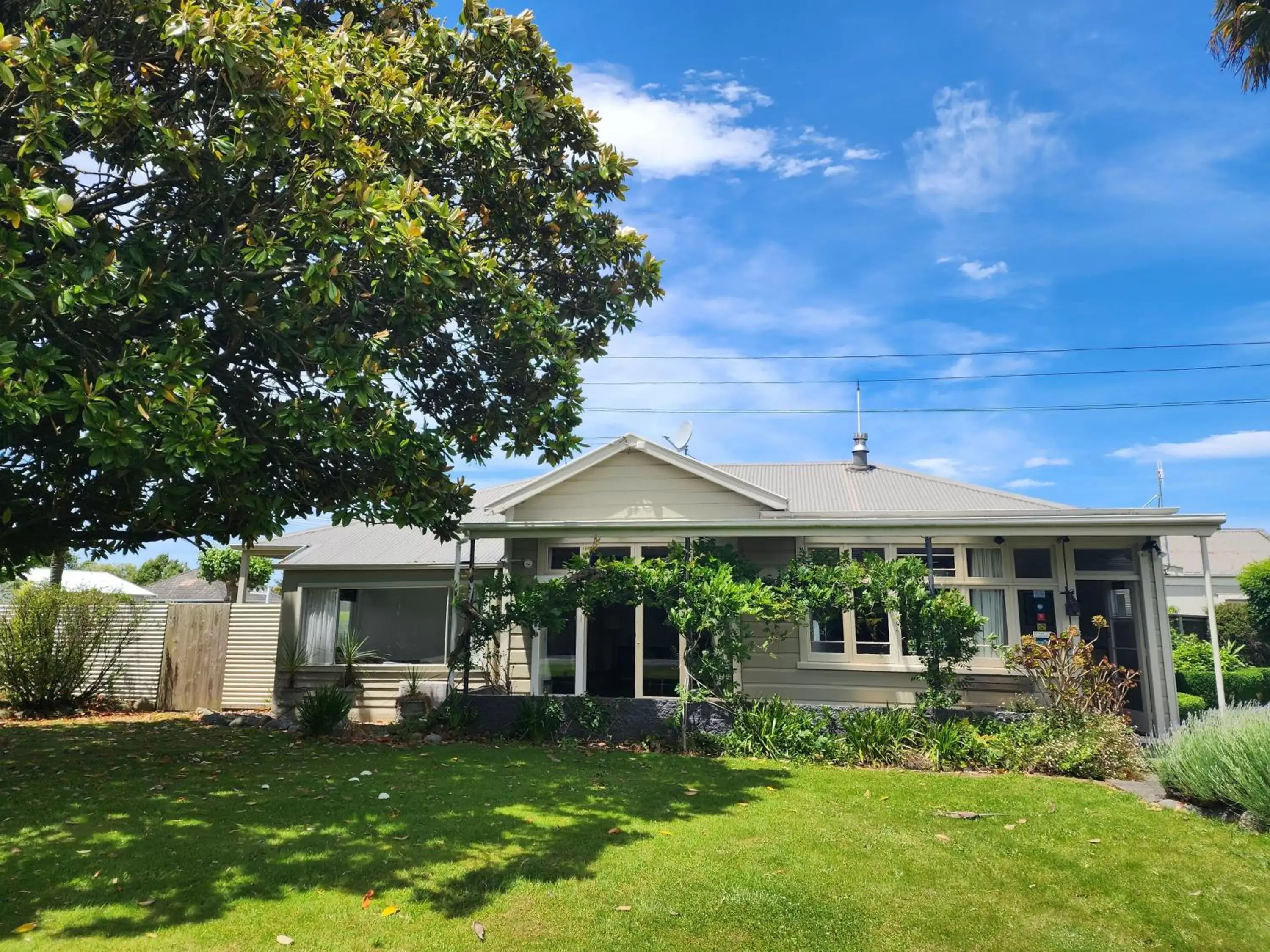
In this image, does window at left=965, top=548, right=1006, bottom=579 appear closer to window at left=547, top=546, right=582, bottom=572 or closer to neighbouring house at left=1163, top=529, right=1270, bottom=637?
window at left=547, top=546, right=582, bottom=572

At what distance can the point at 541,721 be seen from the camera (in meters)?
11.7

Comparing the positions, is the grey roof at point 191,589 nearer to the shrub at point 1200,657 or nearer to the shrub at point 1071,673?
the shrub at point 1071,673

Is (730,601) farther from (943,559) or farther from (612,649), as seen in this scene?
(612,649)

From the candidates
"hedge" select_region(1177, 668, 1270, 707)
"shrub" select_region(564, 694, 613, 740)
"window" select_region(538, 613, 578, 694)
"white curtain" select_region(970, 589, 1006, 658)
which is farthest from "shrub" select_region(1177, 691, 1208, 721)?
"window" select_region(538, 613, 578, 694)

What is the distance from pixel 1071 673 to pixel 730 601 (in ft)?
14.6

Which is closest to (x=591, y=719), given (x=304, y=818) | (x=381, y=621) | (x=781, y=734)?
(x=781, y=734)

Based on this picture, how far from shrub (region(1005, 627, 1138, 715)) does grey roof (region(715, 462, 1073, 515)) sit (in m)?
2.23

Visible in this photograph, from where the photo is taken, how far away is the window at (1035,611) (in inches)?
490

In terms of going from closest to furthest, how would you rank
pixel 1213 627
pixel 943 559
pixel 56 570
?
pixel 1213 627 < pixel 943 559 < pixel 56 570

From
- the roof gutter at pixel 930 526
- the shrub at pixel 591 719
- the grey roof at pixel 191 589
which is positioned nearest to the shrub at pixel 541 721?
the shrub at pixel 591 719

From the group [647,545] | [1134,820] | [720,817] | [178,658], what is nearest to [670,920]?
[720,817]

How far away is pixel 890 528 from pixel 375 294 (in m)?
7.83

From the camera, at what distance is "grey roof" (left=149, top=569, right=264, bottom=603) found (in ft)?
107

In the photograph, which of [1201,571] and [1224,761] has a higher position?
[1201,571]
